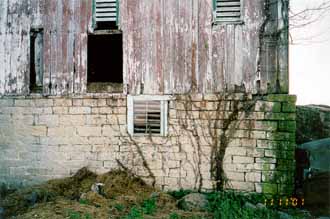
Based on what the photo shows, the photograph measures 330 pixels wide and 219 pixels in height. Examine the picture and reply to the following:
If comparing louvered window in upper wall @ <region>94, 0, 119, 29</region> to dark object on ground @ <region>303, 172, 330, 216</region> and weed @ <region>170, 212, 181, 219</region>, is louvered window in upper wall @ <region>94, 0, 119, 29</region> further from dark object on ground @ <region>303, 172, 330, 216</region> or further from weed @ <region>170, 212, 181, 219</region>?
dark object on ground @ <region>303, 172, 330, 216</region>

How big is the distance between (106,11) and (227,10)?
3137 mm

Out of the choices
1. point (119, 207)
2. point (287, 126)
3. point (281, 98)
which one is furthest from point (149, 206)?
point (281, 98)

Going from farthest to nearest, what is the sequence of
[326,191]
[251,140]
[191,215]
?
[251,140], [326,191], [191,215]

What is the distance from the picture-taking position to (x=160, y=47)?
8.90 meters

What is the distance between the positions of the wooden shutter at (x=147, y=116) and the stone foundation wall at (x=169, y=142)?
24 centimetres

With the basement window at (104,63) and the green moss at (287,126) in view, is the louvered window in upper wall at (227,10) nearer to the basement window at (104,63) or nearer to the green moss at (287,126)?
the basement window at (104,63)

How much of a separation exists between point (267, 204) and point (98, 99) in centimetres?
489

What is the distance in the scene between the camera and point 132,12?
29.7ft

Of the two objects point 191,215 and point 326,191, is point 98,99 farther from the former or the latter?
point 326,191

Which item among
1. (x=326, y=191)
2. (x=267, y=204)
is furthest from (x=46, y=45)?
(x=326, y=191)

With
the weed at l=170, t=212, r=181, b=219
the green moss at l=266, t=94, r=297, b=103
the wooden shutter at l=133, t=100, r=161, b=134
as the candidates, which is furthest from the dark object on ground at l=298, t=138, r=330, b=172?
the wooden shutter at l=133, t=100, r=161, b=134

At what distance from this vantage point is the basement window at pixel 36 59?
31.4 ft

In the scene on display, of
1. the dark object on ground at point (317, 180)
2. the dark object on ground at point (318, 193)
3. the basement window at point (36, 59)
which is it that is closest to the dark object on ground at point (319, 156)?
the dark object on ground at point (317, 180)

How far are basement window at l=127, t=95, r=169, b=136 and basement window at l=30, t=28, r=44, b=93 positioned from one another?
2.69m
